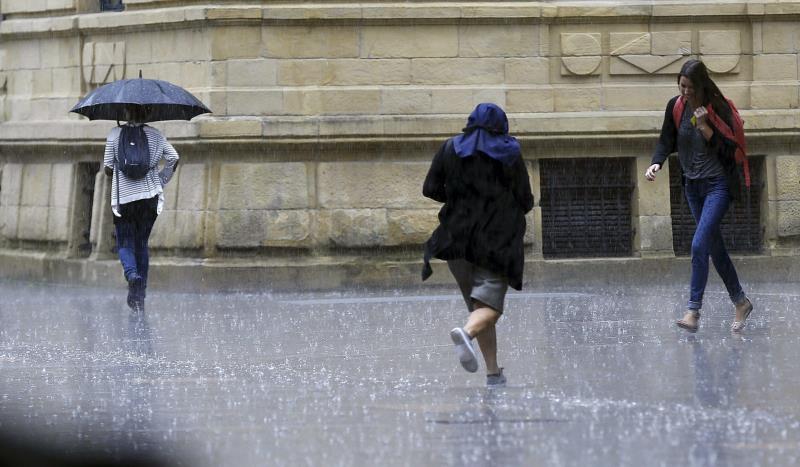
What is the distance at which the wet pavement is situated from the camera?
22.2 ft

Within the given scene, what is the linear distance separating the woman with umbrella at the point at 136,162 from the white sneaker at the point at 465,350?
5.62 m

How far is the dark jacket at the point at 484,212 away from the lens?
863cm

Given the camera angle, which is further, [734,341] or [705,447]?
[734,341]

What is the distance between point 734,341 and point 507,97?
18.5 feet

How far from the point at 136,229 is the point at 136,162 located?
0.57m

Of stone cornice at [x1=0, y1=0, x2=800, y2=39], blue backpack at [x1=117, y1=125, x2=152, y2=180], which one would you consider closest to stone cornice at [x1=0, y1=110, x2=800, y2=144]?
stone cornice at [x1=0, y1=0, x2=800, y2=39]

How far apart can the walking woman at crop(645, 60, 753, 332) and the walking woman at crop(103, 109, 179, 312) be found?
454cm

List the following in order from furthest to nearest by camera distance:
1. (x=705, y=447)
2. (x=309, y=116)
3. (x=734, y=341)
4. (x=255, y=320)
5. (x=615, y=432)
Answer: (x=309, y=116)
(x=255, y=320)
(x=734, y=341)
(x=615, y=432)
(x=705, y=447)

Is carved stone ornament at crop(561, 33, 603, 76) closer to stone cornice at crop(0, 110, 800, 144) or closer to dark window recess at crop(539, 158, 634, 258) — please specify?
stone cornice at crop(0, 110, 800, 144)

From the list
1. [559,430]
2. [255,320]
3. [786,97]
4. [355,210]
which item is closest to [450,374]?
[559,430]

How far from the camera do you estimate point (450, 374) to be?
29.9 feet

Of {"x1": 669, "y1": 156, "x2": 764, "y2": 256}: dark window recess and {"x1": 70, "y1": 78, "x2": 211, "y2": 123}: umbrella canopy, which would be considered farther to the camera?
{"x1": 669, "y1": 156, "x2": 764, "y2": 256}: dark window recess

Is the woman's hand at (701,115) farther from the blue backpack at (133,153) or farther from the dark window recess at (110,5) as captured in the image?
the dark window recess at (110,5)

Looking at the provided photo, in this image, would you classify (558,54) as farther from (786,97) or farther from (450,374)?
(450,374)
